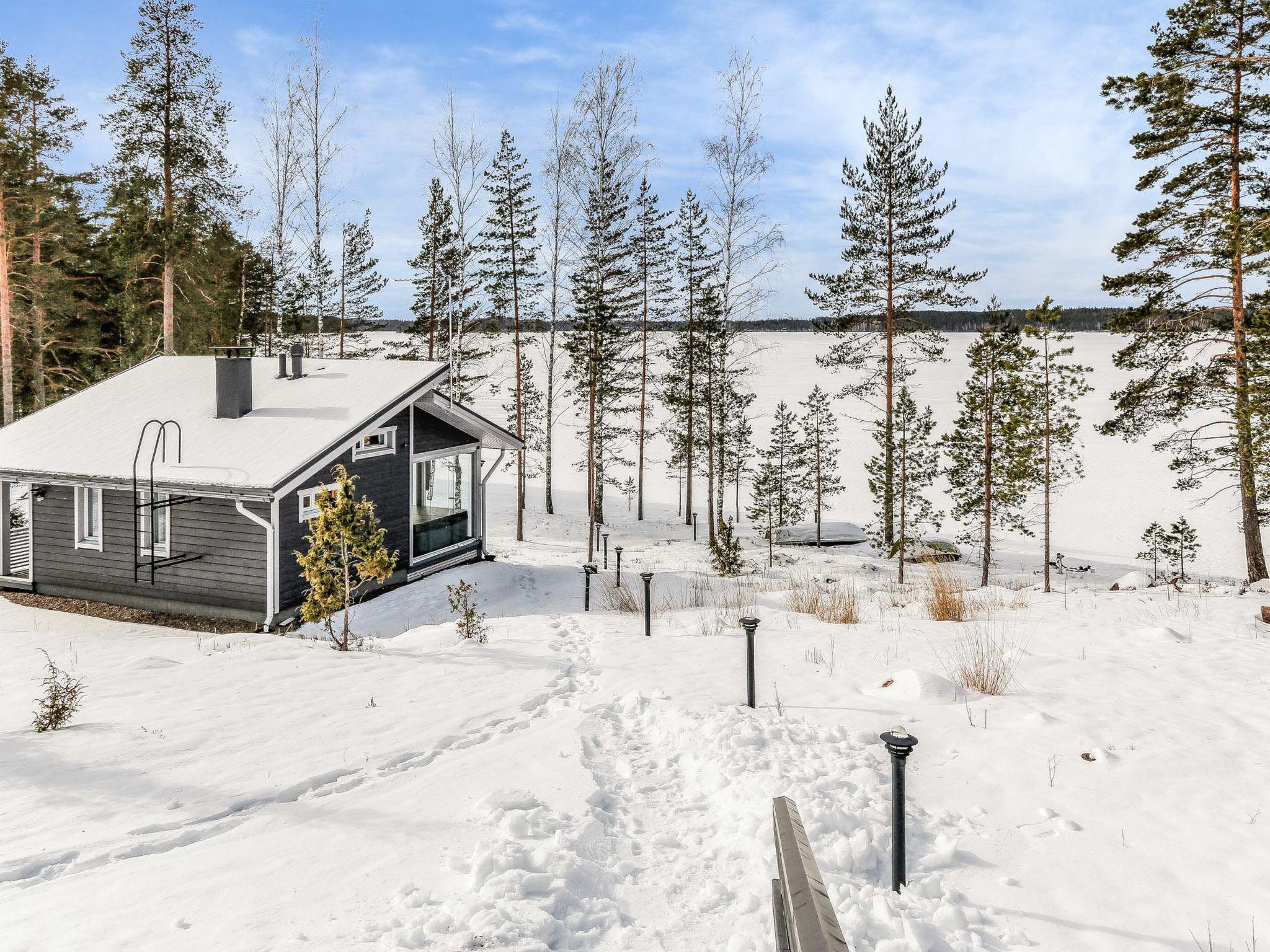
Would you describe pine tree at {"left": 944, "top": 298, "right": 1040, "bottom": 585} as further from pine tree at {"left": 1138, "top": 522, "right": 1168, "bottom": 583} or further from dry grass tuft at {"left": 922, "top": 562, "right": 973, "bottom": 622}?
dry grass tuft at {"left": 922, "top": 562, "right": 973, "bottom": 622}

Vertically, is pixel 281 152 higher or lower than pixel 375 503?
higher

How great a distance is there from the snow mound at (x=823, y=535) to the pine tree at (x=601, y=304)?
668 centimetres

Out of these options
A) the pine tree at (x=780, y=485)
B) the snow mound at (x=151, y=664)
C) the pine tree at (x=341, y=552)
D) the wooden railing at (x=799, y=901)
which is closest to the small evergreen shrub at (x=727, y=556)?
the pine tree at (x=780, y=485)

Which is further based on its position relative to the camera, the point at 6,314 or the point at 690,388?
the point at 690,388

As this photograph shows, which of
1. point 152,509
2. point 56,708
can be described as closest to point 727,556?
point 152,509

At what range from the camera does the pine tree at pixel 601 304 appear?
2219 cm

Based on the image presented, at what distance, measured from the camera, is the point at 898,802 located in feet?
11.8

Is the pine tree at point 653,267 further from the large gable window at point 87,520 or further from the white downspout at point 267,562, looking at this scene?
the large gable window at point 87,520

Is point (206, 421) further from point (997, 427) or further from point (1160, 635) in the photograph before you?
point (997, 427)

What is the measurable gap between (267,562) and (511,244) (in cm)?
1590

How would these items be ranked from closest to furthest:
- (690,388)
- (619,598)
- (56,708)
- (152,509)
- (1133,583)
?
1. (56,708)
2. (619,598)
3. (152,509)
4. (1133,583)
5. (690,388)

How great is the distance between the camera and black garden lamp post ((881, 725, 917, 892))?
11.5 feet

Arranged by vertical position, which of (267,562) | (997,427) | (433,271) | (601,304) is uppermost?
(433,271)

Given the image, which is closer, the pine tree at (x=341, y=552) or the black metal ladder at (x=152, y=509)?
the pine tree at (x=341, y=552)
